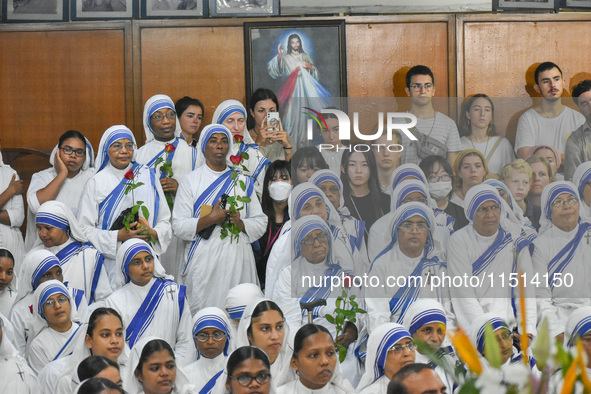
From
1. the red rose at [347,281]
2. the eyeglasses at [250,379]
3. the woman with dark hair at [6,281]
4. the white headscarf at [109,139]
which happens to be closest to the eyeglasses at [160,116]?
the white headscarf at [109,139]

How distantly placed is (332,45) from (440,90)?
98 centimetres

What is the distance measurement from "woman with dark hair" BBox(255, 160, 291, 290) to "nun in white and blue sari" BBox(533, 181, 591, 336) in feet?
5.71

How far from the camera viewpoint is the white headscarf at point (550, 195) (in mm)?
5273

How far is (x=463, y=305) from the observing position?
519 centimetres

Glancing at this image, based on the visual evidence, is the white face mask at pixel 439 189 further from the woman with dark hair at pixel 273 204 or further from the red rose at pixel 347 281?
the woman with dark hair at pixel 273 204

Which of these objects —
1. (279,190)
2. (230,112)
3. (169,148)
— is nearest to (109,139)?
(169,148)

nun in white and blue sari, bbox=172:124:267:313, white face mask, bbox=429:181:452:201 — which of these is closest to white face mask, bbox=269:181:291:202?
nun in white and blue sari, bbox=172:124:267:313

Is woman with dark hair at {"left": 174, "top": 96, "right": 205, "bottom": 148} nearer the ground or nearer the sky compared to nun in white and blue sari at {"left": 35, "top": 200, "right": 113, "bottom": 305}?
nearer the sky

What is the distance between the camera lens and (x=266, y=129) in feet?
23.2

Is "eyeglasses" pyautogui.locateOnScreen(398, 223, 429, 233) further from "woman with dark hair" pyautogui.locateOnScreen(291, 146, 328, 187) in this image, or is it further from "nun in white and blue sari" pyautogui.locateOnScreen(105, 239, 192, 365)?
"nun in white and blue sari" pyautogui.locateOnScreen(105, 239, 192, 365)

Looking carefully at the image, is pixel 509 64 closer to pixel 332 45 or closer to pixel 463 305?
pixel 332 45

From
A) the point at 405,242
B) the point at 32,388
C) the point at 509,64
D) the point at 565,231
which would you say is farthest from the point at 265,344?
the point at 509,64

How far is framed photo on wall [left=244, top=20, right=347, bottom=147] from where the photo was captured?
7945 millimetres

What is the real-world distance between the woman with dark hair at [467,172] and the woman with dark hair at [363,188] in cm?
39
